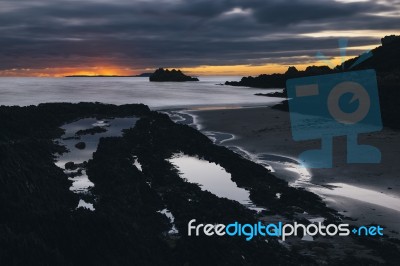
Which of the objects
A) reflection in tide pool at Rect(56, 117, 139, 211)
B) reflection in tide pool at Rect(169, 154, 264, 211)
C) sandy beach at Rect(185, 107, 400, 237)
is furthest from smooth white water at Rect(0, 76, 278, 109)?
reflection in tide pool at Rect(169, 154, 264, 211)

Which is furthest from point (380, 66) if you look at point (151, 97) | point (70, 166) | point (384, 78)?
point (70, 166)

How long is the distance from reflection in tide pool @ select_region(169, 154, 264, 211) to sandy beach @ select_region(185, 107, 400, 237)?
2224mm

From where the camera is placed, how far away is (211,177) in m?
14.8

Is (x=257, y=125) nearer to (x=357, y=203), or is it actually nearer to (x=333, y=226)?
(x=357, y=203)

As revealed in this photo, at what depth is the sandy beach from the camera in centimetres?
1130

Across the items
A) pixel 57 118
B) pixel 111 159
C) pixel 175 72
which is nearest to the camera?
pixel 111 159

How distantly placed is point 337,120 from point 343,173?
1395 cm

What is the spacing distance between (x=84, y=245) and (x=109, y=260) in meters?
0.49

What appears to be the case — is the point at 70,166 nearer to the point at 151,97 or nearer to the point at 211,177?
the point at 211,177

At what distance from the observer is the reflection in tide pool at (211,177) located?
12.6 m

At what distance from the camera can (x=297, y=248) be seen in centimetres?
868

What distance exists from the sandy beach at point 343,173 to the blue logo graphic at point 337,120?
1.50 feet

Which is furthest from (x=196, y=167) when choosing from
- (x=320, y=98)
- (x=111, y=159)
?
(x=320, y=98)

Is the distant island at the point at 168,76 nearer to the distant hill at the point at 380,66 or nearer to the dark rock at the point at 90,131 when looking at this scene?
the distant hill at the point at 380,66
